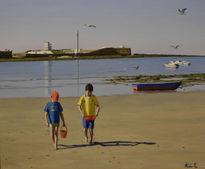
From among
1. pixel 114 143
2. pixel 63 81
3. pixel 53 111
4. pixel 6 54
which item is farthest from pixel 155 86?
pixel 6 54

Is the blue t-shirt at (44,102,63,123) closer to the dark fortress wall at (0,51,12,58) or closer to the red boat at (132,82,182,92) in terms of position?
the red boat at (132,82,182,92)

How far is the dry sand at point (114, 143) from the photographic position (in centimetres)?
936

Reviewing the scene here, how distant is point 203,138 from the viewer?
472 inches

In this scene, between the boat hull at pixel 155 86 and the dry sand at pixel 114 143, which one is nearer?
the dry sand at pixel 114 143

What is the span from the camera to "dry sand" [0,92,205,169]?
936 centimetres

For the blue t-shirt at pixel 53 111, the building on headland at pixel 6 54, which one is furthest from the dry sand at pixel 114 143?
the building on headland at pixel 6 54

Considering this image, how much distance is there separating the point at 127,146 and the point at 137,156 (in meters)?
1.21

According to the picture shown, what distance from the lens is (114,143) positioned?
457 inches

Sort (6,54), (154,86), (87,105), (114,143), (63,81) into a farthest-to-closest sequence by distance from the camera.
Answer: (6,54)
(63,81)
(154,86)
(114,143)
(87,105)
